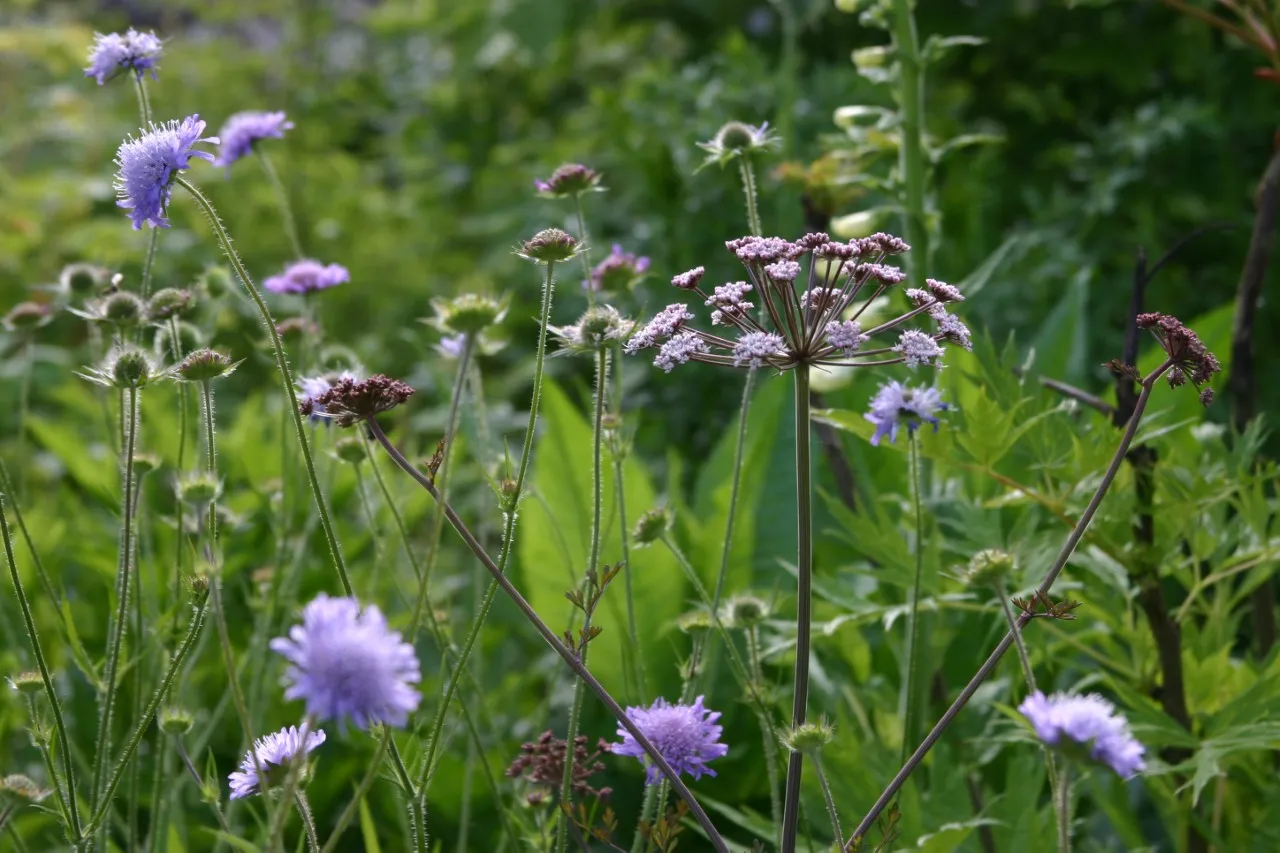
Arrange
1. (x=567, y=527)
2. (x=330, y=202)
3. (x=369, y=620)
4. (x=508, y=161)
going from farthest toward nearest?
(x=330, y=202), (x=508, y=161), (x=567, y=527), (x=369, y=620)

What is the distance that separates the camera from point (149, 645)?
48.7 inches

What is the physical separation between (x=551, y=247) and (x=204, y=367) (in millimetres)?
241

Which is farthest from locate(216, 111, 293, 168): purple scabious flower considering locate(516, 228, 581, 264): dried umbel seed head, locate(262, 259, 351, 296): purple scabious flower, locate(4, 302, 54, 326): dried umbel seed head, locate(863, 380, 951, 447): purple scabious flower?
locate(863, 380, 951, 447): purple scabious flower

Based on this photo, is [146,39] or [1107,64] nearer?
[146,39]

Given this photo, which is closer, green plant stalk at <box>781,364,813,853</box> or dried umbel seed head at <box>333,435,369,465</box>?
green plant stalk at <box>781,364,813,853</box>

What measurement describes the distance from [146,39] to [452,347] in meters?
0.40

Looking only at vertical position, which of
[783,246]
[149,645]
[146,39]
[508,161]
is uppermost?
[508,161]

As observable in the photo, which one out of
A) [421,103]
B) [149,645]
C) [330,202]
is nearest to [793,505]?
[149,645]

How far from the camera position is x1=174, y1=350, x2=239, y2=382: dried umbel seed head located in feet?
2.78

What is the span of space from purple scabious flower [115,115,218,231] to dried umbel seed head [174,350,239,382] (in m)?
0.10

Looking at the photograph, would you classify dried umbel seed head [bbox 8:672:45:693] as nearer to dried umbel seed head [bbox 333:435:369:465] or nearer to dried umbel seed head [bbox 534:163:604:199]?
dried umbel seed head [bbox 333:435:369:465]

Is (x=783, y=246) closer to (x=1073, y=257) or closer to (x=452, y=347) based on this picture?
(x=452, y=347)

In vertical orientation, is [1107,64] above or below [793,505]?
above

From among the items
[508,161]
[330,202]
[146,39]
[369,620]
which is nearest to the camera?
[369,620]
